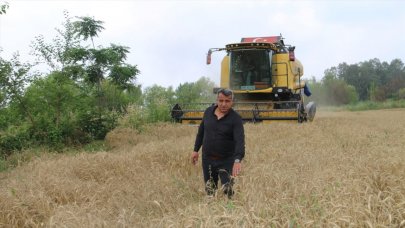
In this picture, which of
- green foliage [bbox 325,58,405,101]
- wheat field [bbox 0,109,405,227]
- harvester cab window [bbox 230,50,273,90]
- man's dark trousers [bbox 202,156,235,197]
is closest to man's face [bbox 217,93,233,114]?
man's dark trousers [bbox 202,156,235,197]

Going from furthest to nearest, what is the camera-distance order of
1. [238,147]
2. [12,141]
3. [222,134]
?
[12,141], [222,134], [238,147]

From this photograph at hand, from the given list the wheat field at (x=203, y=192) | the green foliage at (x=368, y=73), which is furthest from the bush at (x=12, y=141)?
the green foliage at (x=368, y=73)

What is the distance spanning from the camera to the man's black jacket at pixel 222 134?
4711 millimetres

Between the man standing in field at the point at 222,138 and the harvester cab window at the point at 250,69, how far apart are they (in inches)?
358

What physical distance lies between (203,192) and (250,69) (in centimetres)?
972

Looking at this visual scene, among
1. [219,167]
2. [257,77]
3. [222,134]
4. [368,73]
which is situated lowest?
[219,167]

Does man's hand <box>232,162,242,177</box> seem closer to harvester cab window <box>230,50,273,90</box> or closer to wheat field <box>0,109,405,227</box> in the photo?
wheat field <box>0,109,405,227</box>

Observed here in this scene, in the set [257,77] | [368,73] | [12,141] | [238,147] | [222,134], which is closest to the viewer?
[238,147]

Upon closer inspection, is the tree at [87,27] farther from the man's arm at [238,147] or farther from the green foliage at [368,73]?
the green foliage at [368,73]

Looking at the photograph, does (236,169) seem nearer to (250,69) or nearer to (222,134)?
(222,134)

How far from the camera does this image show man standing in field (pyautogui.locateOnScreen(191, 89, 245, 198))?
4676mm

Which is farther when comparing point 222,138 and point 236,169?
point 222,138

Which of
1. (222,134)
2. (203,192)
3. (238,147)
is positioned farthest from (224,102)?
(203,192)

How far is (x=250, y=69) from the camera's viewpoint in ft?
46.0
